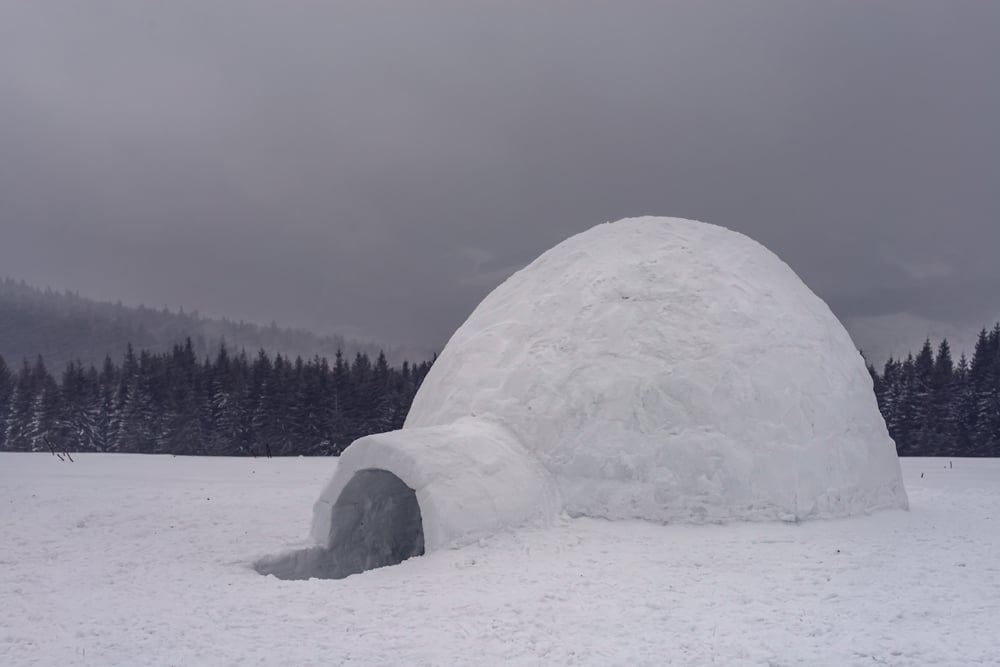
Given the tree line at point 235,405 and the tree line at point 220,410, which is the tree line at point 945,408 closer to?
the tree line at point 235,405

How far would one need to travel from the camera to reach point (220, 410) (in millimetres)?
48281

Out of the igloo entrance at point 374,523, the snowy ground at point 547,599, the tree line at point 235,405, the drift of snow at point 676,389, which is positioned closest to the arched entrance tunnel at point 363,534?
the igloo entrance at point 374,523

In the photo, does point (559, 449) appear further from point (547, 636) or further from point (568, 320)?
point (547, 636)

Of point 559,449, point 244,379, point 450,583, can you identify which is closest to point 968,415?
point 559,449

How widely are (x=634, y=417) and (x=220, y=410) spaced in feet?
140

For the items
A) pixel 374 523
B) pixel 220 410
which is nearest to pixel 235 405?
pixel 220 410

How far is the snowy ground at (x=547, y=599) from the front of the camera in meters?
6.60

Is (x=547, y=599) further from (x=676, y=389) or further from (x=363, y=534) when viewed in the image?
(x=363, y=534)

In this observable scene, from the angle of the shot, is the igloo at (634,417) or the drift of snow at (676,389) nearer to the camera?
the igloo at (634,417)

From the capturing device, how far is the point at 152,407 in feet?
160

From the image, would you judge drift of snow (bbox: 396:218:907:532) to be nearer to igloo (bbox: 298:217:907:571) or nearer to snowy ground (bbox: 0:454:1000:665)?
igloo (bbox: 298:217:907:571)

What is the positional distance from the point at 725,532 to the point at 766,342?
10.6ft

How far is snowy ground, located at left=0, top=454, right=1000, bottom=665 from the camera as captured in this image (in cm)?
660

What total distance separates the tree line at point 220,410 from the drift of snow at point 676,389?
115 ft
